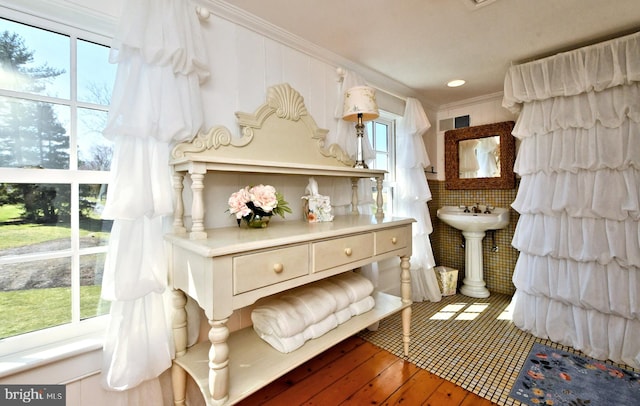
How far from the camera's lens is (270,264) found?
1180mm

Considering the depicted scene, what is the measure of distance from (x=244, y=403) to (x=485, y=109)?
351cm

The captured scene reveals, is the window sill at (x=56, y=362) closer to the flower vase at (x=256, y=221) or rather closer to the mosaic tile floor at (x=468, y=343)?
the flower vase at (x=256, y=221)

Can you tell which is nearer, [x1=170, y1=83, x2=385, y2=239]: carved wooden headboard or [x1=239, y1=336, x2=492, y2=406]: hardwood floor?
[x1=170, y1=83, x2=385, y2=239]: carved wooden headboard

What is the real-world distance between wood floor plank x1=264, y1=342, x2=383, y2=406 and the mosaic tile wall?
1.87m

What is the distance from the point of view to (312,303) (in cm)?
155

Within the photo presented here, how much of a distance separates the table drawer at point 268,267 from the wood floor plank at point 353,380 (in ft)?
2.62

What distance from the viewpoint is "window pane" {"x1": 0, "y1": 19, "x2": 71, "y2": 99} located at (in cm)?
115

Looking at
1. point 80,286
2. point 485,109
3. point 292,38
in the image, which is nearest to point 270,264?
point 80,286

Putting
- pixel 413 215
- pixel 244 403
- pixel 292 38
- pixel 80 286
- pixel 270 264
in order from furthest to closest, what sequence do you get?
pixel 413 215 < pixel 292 38 < pixel 244 403 < pixel 80 286 < pixel 270 264

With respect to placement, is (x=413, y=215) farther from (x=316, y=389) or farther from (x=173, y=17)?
(x=173, y=17)

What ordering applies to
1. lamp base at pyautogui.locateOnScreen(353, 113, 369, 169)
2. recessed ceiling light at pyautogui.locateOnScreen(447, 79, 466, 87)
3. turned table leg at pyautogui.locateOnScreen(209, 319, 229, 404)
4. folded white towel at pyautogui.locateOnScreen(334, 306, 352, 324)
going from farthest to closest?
1. recessed ceiling light at pyautogui.locateOnScreen(447, 79, 466, 87)
2. lamp base at pyautogui.locateOnScreen(353, 113, 369, 169)
3. folded white towel at pyautogui.locateOnScreen(334, 306, 352, 324)
4. turned table leg at pyautogui.locateOnScreen(209, 319, 229, 404)

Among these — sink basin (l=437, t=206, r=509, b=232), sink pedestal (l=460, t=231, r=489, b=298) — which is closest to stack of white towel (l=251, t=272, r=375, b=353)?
sink basin (l=437, t=206, r=509, b=232)

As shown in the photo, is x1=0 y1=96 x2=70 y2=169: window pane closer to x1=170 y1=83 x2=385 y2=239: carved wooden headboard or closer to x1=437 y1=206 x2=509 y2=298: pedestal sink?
x1=170 y1=83 x2=385 y2=239: carved wooden headboard

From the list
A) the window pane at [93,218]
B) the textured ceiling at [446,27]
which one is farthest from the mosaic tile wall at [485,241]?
the window pane at [93,218]
